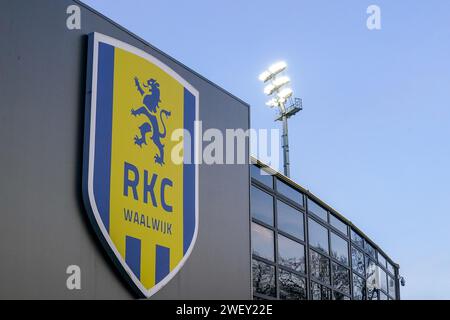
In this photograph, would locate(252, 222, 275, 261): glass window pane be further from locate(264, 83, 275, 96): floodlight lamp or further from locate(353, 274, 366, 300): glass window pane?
locate(264, 83, 275, 96): floodlight lamp

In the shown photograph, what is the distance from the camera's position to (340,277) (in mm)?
16766

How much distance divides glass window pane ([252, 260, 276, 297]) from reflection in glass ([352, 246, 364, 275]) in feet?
16.1

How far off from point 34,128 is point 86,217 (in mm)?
1271

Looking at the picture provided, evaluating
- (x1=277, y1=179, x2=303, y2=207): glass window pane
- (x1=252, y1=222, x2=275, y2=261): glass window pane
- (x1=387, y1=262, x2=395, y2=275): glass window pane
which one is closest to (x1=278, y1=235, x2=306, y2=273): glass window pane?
(x1=252, y1=222, x2=275, y2=261): glass window pane

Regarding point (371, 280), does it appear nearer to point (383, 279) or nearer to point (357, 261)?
point (357, 261)

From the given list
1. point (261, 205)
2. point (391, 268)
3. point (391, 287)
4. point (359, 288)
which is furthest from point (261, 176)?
point (391, 268)

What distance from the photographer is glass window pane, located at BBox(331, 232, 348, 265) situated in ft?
54.5

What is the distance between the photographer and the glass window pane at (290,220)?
14.2 meters

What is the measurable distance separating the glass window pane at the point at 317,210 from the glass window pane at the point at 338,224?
437mm

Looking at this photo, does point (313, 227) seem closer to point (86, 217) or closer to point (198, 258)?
point (198, 258)

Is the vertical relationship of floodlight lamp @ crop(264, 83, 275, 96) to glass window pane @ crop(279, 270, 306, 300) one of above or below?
above

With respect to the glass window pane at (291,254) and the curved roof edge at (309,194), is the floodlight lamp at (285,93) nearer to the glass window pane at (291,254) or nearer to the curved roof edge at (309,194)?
the curved roof edge at (309,194)
